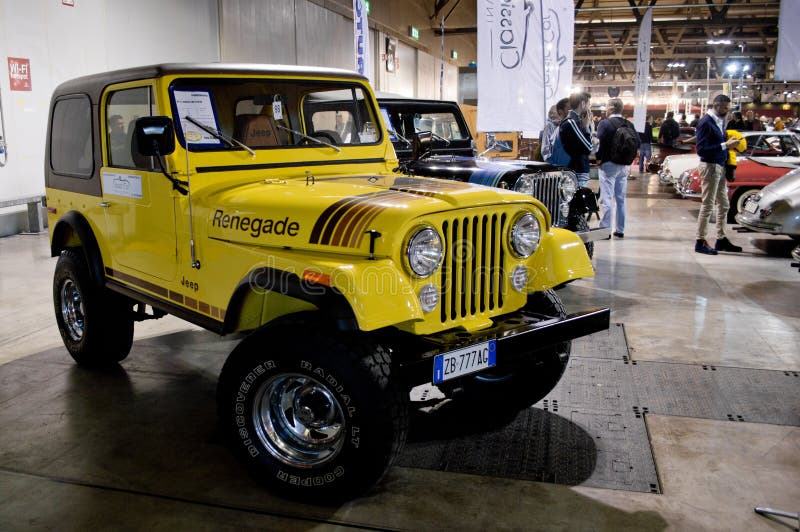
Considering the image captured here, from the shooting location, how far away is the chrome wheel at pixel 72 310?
14.8 feet

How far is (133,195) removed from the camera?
370cm

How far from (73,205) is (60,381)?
3.65ft

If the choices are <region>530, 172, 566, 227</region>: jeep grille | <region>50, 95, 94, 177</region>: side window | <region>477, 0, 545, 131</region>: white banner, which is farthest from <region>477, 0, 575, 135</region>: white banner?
<region>50, 95, 94, 177</region>: side window

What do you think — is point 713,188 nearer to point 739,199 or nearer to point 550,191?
point 550,191

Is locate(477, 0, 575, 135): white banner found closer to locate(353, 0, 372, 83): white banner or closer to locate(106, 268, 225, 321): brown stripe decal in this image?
locate(353, 0, 372, 83): white banner

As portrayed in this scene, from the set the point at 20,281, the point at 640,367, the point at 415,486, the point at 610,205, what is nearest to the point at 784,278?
the point at 610,205

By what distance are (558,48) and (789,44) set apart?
97.7 inches

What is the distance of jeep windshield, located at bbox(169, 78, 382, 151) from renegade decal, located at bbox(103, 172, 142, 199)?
0.48 m

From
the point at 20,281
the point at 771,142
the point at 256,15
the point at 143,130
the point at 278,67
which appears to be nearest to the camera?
the point at 143,130

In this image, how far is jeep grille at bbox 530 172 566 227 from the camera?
622 centimetres

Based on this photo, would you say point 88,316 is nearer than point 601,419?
No

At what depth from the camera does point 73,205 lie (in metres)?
4.36

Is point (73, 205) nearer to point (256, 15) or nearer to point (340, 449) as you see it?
point (340, 449)

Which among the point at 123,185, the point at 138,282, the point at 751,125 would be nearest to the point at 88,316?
the point at 138,282
